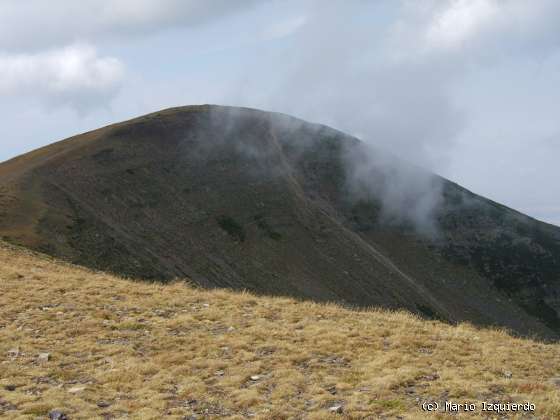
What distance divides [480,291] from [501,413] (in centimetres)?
10075

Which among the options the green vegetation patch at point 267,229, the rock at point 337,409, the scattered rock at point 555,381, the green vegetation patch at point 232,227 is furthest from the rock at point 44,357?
the green vegetation patch at point 267,229

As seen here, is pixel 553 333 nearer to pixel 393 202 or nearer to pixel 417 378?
pixel 393 202

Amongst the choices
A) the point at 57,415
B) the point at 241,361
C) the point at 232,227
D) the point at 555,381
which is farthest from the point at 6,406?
the point at 232,227

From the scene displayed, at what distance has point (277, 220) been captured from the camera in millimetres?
94562

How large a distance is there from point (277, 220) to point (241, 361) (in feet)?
258

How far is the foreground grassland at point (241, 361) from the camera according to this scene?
1303 cm

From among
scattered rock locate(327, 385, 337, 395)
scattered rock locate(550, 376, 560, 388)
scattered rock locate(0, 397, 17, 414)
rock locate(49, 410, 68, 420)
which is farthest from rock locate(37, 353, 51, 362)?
scattered rock locate(550, 376, 560, 388)

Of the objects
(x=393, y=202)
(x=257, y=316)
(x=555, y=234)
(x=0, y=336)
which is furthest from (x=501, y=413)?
(x=555, y=234)

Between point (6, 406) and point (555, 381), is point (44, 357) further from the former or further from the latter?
point (555, 381)

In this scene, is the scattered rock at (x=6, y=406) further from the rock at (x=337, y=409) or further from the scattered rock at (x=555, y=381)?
the scattered rock at (x=555, y=381)

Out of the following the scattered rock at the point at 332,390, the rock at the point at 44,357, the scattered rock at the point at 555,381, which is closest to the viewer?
the scattered rock at the point at 332,390

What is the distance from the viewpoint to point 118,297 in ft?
76.6

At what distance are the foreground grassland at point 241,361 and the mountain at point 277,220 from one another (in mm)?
35752

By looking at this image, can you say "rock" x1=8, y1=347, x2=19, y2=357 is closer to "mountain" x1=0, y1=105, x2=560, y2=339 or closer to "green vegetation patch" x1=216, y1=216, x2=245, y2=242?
"mountain" x1=0, y1=105, x2=560, y2=339
